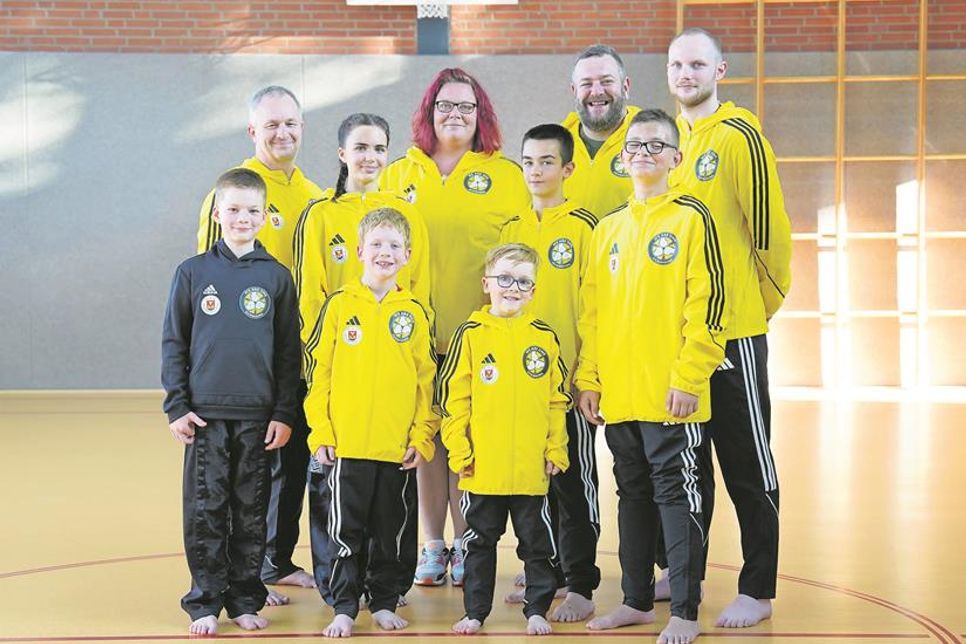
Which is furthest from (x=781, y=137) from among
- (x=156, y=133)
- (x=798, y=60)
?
(x=156, y=133)

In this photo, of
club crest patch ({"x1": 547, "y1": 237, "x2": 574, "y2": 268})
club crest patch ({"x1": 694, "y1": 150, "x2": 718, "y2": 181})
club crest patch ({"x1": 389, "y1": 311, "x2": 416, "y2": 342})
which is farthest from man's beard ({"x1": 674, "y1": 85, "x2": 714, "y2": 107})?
club crest patch ({"x1": 389, "y1": 311, "x2": 416, "y2": 342})

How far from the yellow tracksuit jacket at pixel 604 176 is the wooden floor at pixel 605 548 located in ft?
4.01

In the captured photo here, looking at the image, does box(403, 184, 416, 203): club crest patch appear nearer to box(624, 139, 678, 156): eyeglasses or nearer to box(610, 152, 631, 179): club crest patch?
box(610, 152, 631, 179): club crest patch

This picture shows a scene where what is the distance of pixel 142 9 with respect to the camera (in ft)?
32.7

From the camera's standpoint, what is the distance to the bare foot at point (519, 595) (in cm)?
388

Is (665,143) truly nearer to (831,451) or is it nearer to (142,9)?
(831,451)

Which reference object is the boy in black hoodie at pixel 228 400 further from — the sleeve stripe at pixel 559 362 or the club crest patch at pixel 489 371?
the sleeve stripe at pixel 559 362

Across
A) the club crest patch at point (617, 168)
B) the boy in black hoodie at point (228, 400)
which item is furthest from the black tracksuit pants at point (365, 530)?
the club crest patch at point (617, 168)

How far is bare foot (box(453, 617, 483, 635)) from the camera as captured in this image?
11.5 ft

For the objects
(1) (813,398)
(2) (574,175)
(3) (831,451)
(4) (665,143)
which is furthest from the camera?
(1) (813,398)

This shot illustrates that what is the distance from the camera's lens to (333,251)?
3.95 meters

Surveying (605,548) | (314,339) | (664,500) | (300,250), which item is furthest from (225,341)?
(605,548)

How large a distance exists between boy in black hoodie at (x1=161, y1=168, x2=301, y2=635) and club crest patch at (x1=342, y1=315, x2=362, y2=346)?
21 centimetres

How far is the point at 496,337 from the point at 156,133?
7.05m
